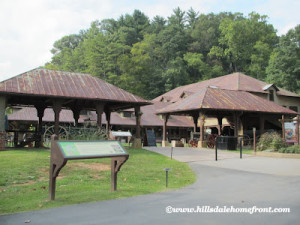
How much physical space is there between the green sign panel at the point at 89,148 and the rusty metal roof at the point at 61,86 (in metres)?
11.5

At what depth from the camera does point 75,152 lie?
6055mm

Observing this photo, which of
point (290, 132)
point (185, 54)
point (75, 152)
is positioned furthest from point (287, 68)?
point (75, 152)

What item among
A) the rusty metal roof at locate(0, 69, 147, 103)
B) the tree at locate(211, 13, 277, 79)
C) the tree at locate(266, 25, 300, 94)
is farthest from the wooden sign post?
the tree at locate(211, 13, 277, 79)

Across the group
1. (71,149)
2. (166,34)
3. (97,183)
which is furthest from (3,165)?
(166,34)

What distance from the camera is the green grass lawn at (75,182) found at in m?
6.31

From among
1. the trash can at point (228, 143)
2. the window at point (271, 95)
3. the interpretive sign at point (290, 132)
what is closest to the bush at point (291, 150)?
the interpretive sign at point (290, 132)

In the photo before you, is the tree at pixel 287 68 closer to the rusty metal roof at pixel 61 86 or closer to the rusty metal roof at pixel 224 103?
the rusty metal roof at pixel 224 103

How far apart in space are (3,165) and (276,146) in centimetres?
1406

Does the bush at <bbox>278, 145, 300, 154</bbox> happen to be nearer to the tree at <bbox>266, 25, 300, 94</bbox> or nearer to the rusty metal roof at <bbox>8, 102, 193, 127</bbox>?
the rusty metal roof at <bbox>8, 102, 193, 127</bbox>

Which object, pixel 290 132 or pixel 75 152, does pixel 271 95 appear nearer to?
pixel 290 132

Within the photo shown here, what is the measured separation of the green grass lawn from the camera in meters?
6.31

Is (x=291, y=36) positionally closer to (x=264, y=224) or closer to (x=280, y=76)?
(x=280, y=76)

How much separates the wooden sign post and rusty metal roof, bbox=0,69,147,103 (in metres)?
11.5

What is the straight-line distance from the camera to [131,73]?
2290 inches
